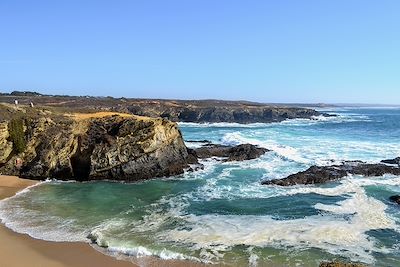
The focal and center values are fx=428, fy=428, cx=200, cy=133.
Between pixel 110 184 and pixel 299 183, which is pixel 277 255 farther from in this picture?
pixel 110 184

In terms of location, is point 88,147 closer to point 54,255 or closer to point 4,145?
point 4,145

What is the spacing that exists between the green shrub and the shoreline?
1353 cm

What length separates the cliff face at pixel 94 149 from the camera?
27.6m

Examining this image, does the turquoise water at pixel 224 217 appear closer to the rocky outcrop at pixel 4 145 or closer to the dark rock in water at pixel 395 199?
the dark rock in water at pixel 395 199

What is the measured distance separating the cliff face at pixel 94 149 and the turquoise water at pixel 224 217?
1.50 m

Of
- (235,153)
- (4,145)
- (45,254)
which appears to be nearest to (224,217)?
(45,254)

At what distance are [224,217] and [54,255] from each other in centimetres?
717

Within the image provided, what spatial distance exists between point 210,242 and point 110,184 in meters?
12.3

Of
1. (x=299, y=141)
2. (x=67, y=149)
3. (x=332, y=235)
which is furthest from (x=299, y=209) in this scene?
(x=299, y=141)

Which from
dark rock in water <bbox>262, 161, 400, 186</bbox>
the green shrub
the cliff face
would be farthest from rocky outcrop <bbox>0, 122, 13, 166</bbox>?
dark rock in water <bbox>262, 161, 400, 186</bbox>

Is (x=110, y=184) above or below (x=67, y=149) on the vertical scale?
below

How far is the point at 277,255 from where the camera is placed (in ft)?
45.6

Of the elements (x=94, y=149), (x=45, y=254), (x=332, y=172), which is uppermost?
(x=94, y=149)

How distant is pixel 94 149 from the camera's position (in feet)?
92.1
